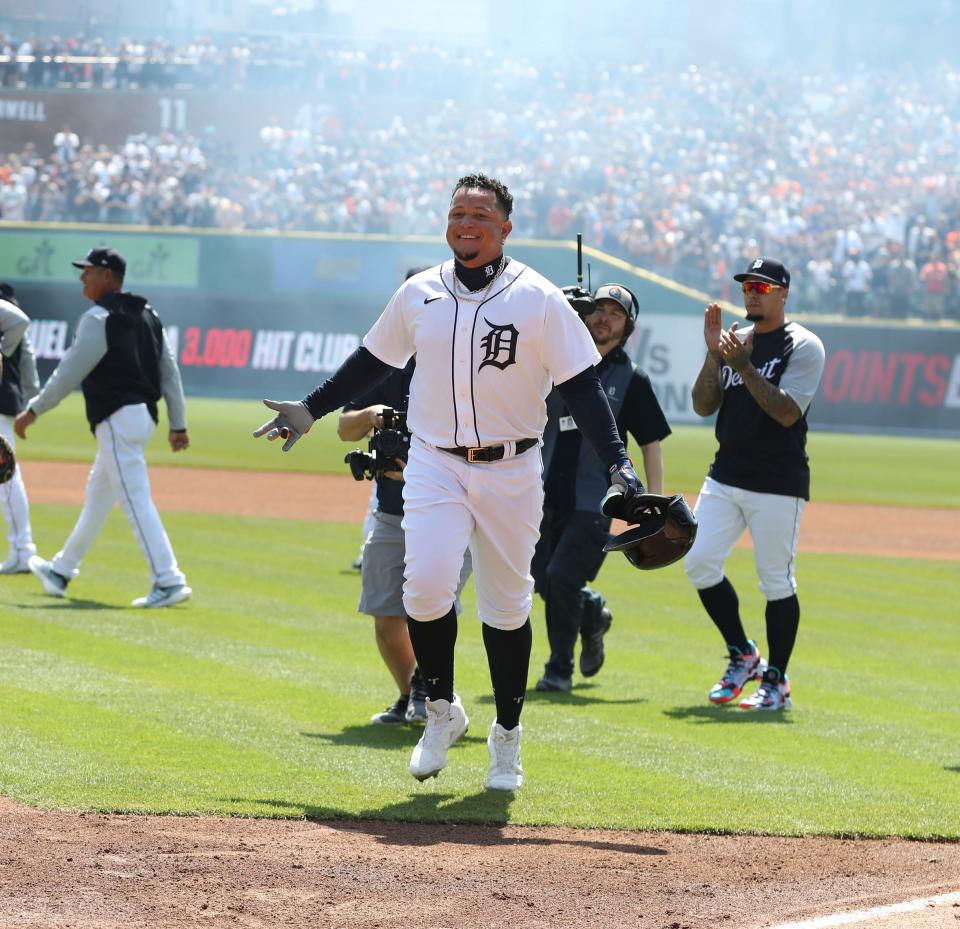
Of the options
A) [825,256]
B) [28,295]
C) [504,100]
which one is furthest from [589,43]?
[28,295]

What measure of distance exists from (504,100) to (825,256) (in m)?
14.0

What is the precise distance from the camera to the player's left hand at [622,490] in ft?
16.3

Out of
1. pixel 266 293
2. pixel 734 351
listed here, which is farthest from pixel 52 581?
pixel 266 293

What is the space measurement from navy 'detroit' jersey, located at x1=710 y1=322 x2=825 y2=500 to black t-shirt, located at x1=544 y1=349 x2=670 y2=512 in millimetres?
331

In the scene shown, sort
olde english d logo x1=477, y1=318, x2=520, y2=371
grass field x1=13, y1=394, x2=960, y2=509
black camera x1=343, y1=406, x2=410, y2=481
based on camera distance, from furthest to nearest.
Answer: grass field x1=13, y1=394, x2=960, y2=509, black camera x1=343, y1=406, x2=410, y2=481, olde english d logo x1=477, y1=318, x2=520, y2=371

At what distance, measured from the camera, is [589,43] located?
4694cm

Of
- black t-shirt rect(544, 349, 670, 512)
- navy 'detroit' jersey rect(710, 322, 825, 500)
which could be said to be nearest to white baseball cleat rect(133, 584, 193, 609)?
black t-shirt rect(544, 349, 670, 512)

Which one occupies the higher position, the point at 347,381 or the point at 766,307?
the point at 766,307

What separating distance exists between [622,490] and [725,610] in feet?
9.22

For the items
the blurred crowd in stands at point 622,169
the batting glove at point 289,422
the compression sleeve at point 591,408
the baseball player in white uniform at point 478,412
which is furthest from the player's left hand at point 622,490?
the blurred crowd in stands at point 622,169

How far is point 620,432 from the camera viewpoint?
24.2ft

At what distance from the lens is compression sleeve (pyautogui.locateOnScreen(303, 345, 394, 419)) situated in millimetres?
5430

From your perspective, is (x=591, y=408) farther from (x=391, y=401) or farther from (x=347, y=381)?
(x=391, y=401)

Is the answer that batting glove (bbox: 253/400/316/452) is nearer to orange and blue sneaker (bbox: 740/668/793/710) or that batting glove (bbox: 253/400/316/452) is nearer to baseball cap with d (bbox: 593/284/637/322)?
baseball cap with d (bbox: 593/284/637/322)
